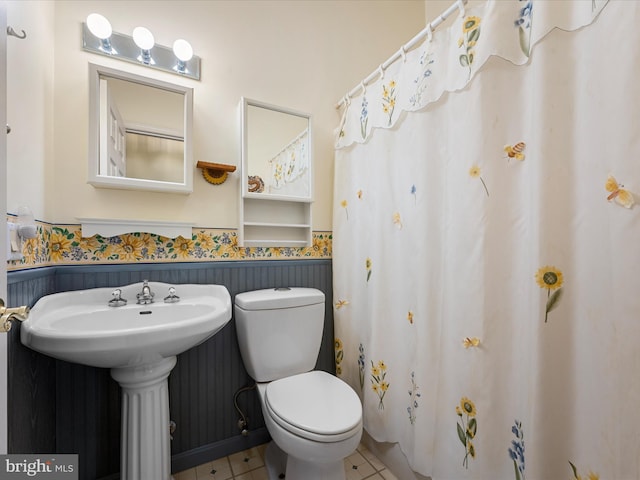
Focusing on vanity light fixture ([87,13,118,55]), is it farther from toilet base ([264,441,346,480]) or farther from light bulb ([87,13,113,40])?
toilet base ([264,441,346,480])

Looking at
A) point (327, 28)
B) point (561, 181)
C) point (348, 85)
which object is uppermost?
point (327, 28)

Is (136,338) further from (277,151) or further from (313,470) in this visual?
(277,151)

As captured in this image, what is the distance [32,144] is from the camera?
0.95 m

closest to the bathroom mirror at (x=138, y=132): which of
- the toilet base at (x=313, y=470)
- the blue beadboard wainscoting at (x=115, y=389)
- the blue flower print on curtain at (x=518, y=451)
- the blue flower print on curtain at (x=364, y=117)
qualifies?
the blue beadboard wainscoting at (x=115, y=389)

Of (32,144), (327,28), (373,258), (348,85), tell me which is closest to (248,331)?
(373,258)

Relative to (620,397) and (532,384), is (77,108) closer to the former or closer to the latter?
(532,384)

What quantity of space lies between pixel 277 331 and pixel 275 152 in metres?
0.94

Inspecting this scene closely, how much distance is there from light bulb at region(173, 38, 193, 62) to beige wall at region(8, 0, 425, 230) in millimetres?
91

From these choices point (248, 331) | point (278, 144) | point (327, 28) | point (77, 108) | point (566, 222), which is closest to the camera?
point (566, 222)

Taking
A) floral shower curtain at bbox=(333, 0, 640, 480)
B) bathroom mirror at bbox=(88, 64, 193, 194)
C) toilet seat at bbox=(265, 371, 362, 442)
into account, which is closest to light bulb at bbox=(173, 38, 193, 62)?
bathroom mirror at bbox=(88, 64, 193, 194)

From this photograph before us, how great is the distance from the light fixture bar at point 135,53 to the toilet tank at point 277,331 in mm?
1118

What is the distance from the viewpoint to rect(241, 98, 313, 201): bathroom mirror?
1445 mm

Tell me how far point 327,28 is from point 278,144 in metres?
0.87

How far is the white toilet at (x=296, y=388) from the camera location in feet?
3.13
